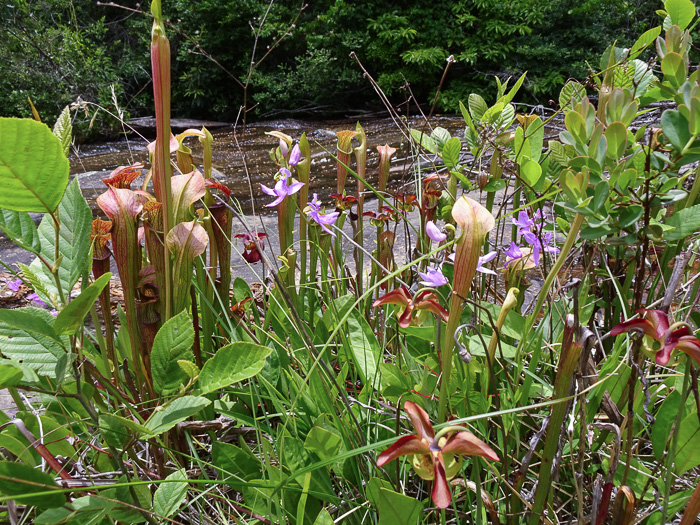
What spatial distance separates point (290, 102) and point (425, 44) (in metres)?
2.53

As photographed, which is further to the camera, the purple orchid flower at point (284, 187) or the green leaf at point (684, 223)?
the purple orchid flower at point (284, 187)

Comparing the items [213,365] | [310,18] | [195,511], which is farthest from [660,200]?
[310,18]

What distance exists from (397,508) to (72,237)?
1.45 ft

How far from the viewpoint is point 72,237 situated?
1.76ft

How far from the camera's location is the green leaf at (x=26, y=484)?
413 millimetres

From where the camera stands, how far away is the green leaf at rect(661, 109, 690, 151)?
472 millimetres

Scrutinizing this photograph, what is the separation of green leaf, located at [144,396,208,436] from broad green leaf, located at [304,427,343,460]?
12 centimetres

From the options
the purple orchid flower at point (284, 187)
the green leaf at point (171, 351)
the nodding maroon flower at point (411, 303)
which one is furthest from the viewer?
the purple orchid flower at point (284, 187)

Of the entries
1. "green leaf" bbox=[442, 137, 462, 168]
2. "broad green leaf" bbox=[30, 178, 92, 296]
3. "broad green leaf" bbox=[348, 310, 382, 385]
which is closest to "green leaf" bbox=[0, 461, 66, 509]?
"broad green leaf" bbox=[30, 178, 92, 296]

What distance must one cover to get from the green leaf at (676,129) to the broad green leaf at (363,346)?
469mm

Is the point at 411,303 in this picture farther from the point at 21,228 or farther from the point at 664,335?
the point at 21,228

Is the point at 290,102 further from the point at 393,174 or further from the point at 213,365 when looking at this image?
the point at 213,365

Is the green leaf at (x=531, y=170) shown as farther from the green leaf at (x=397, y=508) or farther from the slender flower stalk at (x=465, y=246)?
the green leaf at (x=397, y=508)

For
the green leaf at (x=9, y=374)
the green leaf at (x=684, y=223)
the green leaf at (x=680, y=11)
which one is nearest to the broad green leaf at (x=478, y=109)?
the green leaf at (x=680, y=11)
